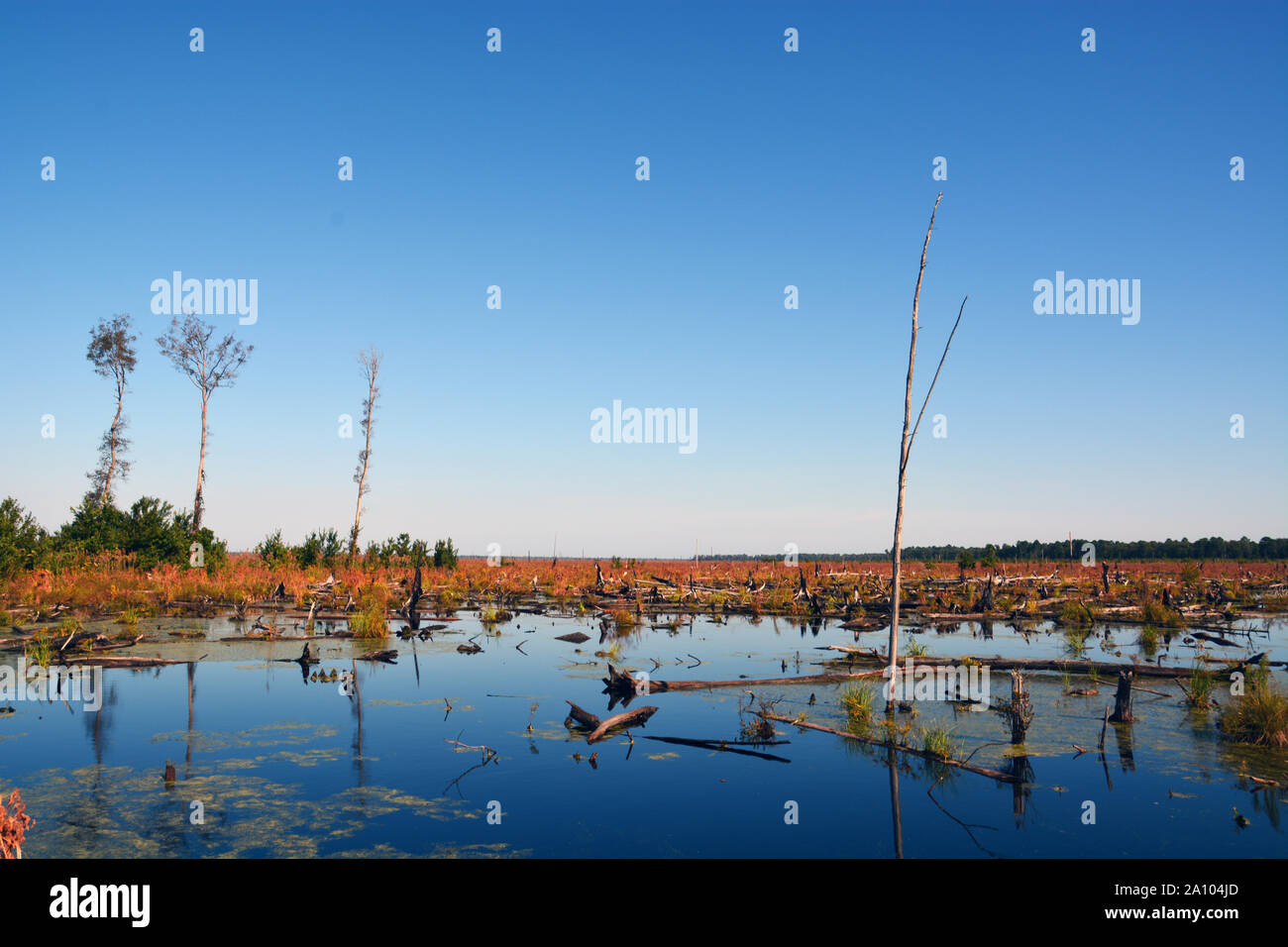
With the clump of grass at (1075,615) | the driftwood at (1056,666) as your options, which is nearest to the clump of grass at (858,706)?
the driftwood at (1056,666)

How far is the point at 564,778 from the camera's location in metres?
9.01

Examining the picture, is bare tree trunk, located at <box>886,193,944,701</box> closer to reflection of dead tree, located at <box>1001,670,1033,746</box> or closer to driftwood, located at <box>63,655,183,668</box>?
reflection of dead tree, located at <box>1001,670,1033,746</box>

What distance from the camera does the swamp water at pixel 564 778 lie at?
7082 millimetres

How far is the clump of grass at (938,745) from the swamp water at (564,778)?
229mm

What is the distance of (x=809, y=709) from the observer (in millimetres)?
12828

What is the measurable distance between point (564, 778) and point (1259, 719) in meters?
9.64

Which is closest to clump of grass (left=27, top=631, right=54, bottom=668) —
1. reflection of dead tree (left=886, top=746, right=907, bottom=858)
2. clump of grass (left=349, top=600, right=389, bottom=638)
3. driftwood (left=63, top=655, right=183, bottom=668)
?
driftwood (left=63, top=655, right=183, bottom=668)

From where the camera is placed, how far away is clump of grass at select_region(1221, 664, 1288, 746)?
1043cm

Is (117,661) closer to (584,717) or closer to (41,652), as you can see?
(41,652)

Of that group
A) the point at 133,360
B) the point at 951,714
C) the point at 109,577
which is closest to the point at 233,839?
the point at 951,714

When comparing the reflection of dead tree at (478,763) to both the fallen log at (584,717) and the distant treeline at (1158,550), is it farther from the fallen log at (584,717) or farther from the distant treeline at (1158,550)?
the distant treeline at (1158,550)

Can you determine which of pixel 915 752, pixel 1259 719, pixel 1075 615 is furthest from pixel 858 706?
pixel 1075 615
